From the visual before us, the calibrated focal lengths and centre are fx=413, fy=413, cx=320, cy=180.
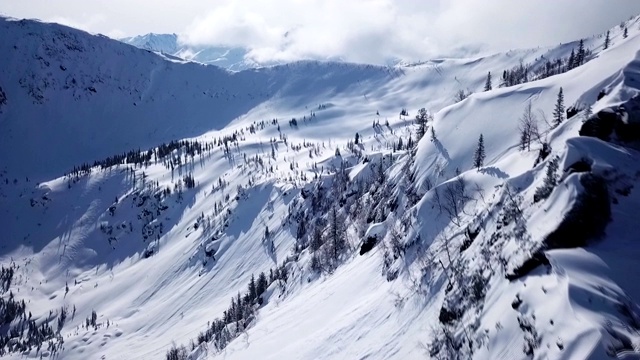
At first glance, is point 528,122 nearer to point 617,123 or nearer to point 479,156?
point 479,156

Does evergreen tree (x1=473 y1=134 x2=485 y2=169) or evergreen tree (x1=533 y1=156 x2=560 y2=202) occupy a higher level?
evergreen tree (x1=533 y1=156 x2=560 y2=202)

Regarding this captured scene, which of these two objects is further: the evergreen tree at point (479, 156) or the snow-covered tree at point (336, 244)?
the snow-covered tree at point (336, 244)

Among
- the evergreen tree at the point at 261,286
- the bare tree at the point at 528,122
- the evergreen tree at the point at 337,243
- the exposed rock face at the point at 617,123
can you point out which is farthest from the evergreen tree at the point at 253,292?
the exposed rock face at the point at 617,123

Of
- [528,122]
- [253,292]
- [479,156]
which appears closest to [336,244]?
[253,292]

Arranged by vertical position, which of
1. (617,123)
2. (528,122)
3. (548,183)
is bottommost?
(528,122)

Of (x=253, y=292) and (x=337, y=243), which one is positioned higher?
(x=337, y=243)

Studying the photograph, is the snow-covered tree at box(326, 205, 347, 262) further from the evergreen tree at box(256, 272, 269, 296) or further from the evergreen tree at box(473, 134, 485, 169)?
the evergreen tree at box(473, 134, 485, 169)

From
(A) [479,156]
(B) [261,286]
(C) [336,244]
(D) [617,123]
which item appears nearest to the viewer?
(D) [617,123]

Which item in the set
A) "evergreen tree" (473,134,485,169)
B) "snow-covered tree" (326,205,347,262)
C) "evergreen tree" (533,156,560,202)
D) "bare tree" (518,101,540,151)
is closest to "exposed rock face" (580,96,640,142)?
"evergreen tree" (533,156,560,202)

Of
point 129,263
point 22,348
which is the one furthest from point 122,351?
point 129,263

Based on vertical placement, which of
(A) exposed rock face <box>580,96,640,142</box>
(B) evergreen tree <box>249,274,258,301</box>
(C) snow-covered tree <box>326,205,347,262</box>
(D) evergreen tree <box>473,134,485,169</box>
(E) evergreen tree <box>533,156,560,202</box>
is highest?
(A) exposed rock face <box>580,96,640,142</box>

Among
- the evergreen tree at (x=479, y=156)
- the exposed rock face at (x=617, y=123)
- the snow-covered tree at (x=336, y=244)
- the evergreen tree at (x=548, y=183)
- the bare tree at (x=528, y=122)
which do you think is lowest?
the snow-covered tree at (x=336, y=244)

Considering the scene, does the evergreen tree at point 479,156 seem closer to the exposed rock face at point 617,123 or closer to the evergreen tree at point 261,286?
the exposed rock face at point 617,123

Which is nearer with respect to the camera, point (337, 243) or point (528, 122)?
point (528, 122)
